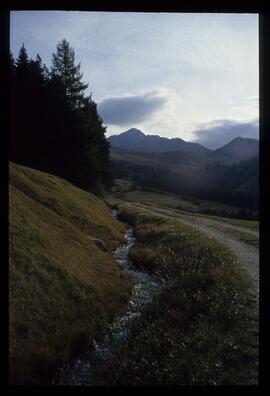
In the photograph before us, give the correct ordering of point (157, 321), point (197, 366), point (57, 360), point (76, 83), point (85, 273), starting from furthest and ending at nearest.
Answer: point (76, 83) < point (85, 273) < point (157, 321) < point (57, 360) < point (197, 366)

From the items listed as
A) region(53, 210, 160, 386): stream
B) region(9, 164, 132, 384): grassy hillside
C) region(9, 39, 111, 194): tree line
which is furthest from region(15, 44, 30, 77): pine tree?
region(53, 210, 160, 386): stream

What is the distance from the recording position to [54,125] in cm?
4481

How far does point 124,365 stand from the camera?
912 cm

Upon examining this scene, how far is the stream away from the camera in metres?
9.77

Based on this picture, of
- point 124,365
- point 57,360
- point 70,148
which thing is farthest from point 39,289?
point 70,148

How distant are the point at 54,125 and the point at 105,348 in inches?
1440

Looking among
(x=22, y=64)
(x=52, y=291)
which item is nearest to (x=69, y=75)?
(x=22, y=64)

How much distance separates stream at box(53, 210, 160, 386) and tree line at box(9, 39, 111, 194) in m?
28.9

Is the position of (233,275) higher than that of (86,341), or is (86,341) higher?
(233,275)

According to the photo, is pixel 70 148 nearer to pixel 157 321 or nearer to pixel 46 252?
pixel 46 252

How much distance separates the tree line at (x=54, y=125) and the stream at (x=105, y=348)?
94.9ft

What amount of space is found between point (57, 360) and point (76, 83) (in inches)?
1669

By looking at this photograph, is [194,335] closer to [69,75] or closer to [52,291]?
[52,291]

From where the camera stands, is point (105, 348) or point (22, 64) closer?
point (105, 348)
